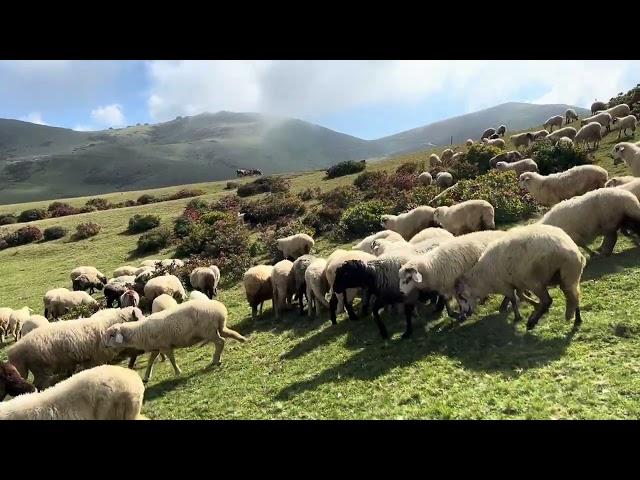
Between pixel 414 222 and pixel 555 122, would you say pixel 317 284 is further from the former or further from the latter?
pixel 555 122


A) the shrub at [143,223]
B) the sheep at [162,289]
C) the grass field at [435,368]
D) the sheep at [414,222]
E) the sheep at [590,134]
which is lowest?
the grass field at [435,368]

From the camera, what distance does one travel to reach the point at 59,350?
10617mm

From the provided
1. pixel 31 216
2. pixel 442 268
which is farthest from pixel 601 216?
pixel 31 216

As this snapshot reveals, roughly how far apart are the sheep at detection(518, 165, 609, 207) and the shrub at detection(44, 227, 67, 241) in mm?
33846

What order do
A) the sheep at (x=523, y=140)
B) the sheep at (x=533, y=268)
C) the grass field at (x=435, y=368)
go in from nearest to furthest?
the grass field at (x=435, y=368), the sheep at (x=533, y=268), the sheep at (x=523, y=140)

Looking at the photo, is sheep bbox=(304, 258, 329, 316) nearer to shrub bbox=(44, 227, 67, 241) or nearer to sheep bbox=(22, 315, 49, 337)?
Result: sheep bbox=(22, 315, 49, 337)

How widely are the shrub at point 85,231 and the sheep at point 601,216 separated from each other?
109 ft

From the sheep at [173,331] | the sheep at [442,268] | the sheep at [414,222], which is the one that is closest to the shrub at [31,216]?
the sheep at [414,222]

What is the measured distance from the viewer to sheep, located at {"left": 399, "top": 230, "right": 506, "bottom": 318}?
32.0ft

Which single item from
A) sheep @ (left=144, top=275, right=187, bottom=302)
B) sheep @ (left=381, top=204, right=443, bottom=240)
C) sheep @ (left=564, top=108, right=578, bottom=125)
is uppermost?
sheep @ (left=564, top=108, right=578, bottom=125)

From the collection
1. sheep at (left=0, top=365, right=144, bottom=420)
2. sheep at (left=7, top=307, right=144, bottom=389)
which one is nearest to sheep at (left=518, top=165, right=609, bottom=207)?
sheep at (left=7, top=307, right=144, bottom=389)

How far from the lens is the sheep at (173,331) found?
35.1ft

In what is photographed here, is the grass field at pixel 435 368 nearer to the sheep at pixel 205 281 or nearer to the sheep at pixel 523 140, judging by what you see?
the sheep at pixel 205 281
